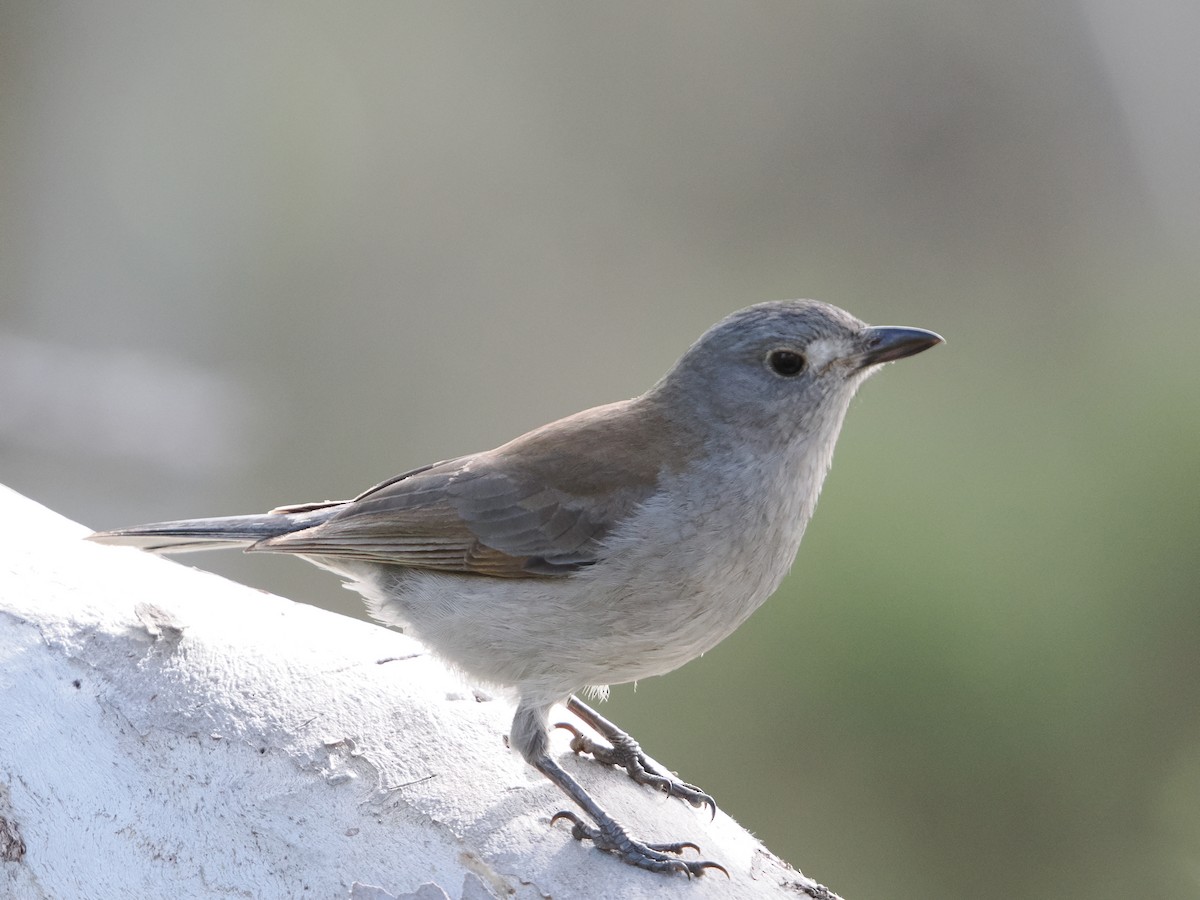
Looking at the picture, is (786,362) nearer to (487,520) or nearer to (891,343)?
(891,343)

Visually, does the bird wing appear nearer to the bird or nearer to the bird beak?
the bird

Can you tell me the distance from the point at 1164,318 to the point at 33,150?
216 inches

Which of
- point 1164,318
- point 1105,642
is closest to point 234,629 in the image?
point 1105,642

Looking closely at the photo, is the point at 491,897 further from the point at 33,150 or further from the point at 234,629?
the point at 33,150

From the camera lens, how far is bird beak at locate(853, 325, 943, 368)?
1.99 metres

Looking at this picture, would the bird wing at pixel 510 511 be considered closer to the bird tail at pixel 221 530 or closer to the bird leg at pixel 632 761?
the bird tail at pixel 221 530

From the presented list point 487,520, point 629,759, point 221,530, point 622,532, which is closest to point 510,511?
point 487,520

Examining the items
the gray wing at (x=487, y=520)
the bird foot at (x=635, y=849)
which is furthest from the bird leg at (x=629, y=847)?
the gray wing at (x=487, y=520)

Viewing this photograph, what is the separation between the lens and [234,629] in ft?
6.21

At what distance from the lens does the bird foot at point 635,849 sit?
5.65 ft

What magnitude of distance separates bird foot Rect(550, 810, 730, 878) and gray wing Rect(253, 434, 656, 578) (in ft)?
1.60

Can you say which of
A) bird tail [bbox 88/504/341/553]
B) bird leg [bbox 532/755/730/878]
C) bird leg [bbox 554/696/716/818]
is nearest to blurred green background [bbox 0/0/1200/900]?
bird leg [bbox 554/696/716/818]

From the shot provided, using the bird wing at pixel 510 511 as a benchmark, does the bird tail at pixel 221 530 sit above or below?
below

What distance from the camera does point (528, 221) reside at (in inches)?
237
